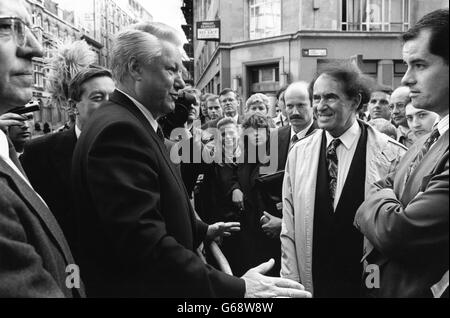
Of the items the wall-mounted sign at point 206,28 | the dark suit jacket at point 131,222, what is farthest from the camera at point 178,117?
the wall-mounted sign at point 206,28

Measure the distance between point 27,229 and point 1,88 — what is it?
1.34 feet

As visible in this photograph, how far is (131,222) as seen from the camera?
1126 mm

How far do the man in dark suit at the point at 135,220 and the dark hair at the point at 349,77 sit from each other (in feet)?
3.45

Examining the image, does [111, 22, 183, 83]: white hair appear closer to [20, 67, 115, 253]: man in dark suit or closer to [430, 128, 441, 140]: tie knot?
[20, 67, 115, 253]: man in dark suit

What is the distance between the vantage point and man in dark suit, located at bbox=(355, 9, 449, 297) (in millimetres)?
849

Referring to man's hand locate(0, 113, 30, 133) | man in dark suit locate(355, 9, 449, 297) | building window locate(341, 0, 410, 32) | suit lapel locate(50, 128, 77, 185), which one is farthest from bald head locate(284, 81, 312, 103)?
building window locate(341, 0, 410, 32)

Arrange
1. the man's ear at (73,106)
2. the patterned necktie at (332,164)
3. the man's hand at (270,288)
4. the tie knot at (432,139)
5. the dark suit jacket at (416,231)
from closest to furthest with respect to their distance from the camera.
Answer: the dark suit jacket at (416,231), the man's hand at (270,288), the tie knot at (432,139), the patterned necktie at (332,164), the man's ear at (73,106)

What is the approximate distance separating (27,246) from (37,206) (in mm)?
158

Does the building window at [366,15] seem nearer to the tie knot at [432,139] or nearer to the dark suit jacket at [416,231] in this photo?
the tie knot at [432,139]

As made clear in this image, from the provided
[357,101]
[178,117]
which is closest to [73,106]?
[178,117]

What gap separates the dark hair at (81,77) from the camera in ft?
7.55

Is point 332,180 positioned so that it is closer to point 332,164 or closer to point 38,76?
point 332,164
